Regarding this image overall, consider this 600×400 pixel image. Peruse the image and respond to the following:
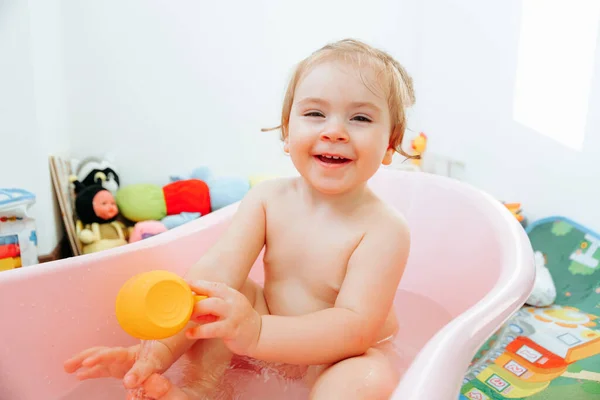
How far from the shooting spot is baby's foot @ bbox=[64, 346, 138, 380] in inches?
31.5

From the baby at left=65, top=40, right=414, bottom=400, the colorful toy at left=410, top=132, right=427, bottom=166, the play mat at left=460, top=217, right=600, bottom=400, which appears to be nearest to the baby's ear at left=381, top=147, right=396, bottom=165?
the baby at left=65, top=40, right=414, bottom=400

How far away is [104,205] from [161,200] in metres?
0.22

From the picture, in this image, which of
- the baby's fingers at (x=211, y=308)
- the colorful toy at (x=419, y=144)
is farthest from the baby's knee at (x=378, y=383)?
the colorful toy at (x=419, y=144)

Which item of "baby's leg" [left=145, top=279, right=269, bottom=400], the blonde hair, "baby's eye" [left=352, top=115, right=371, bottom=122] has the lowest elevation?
"baby's leg" [left=145, top=279, right=269, bottom=400]

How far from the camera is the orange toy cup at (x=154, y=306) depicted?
2.28ft

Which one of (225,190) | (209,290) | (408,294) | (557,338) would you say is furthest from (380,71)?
(225,190)

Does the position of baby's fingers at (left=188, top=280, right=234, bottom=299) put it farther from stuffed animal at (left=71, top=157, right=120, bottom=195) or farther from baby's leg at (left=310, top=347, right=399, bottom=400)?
stuffed animal at (left=71, top=157, right=120, bottom=195)

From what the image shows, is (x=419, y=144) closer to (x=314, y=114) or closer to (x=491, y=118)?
(x=491, y=118)

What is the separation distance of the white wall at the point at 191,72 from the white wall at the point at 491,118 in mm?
296

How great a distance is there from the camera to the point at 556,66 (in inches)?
77.1

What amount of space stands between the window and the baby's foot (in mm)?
1574

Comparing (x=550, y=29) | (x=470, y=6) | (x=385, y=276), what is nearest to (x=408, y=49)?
(x=470, y=6)

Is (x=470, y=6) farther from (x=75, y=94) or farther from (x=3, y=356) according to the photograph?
(x=3, y=356)

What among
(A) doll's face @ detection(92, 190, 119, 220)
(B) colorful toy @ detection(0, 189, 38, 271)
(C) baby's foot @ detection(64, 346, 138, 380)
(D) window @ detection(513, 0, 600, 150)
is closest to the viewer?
(C) baby's foot @ detection(64, 346, 138, 380)
